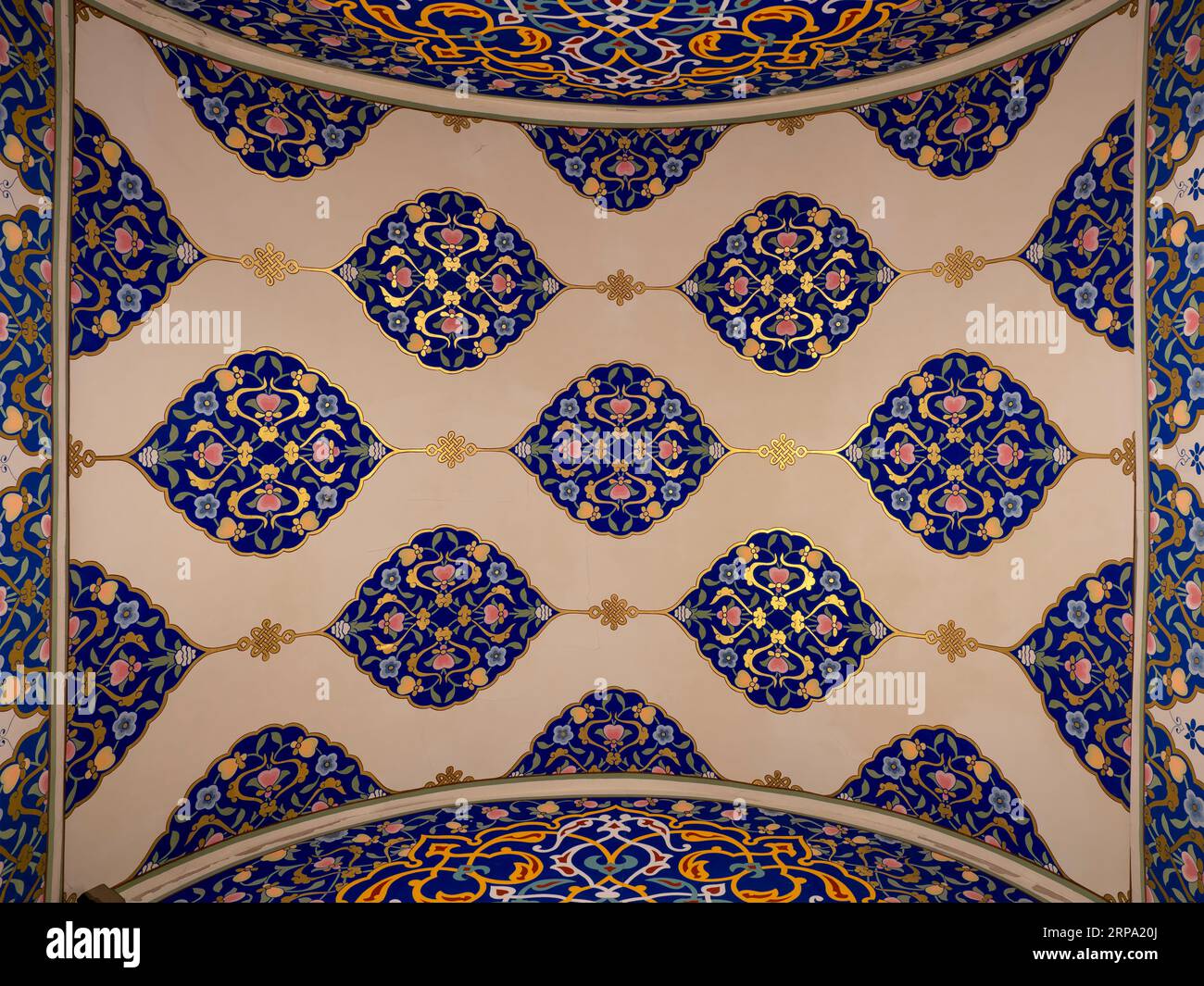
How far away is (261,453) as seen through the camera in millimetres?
1475

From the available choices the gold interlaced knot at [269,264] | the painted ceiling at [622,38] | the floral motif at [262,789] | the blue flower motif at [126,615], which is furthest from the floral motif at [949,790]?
the gold interlaced knot at [269,264]

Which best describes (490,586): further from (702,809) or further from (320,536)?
(702,809)

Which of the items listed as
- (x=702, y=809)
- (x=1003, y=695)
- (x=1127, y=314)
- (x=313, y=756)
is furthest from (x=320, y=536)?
(x=1127, y=314)

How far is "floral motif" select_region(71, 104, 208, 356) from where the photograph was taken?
4.19ft

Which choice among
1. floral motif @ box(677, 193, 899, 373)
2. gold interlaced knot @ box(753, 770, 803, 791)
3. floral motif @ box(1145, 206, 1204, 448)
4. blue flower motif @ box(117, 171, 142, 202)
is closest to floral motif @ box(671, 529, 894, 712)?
gold interlaced knot @ box(753, 770, 803, 791)

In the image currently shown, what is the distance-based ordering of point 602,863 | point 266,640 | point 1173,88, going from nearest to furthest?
point 1173,88 → point 602,863 → point 266,640

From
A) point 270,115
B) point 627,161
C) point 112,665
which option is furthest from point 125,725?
point 627,161

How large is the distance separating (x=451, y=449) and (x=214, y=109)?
80 centimetres

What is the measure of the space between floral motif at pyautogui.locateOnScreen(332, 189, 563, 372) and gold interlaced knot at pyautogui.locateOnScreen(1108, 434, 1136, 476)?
114 cm

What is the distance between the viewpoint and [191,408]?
4.61 feet

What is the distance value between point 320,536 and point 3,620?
0.53m

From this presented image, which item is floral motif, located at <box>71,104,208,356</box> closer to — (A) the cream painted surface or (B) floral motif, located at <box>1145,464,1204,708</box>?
(A) the cream painted surface

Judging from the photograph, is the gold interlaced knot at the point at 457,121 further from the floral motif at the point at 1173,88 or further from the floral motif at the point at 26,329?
the floral motif at the point at 1173,88

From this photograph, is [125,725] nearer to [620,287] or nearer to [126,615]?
[126,615]
